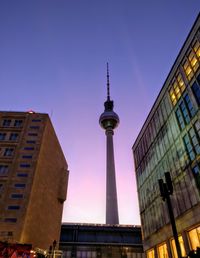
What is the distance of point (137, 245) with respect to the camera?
57906mm

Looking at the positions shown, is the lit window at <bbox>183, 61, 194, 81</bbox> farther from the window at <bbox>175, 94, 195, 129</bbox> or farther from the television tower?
the television tower

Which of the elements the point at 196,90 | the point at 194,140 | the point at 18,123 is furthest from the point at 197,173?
the point at 18,123

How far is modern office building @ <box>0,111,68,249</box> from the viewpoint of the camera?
3922 cm

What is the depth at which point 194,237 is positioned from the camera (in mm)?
25000

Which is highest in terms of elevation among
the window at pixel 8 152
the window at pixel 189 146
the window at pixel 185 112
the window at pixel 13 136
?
the window at pixel 13 136

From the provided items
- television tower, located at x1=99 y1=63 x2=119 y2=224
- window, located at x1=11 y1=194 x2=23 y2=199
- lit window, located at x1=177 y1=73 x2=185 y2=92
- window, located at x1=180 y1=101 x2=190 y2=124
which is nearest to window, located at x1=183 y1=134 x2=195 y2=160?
window, located at x1=180 y1=101 x2=190 y2=124

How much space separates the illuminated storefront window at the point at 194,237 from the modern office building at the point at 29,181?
2676cm

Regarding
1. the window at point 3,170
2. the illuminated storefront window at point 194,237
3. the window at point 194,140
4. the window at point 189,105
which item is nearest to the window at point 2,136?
the window at point 3,170

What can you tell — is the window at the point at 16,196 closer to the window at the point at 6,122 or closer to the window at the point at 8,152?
the window at the point at 8,152

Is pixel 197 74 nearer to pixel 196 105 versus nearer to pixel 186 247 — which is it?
pixel 196 105

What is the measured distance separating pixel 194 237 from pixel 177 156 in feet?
33.4

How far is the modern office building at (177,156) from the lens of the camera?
1036 inches

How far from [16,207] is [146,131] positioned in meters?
28.5

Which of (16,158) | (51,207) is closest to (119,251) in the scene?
(51,207)
